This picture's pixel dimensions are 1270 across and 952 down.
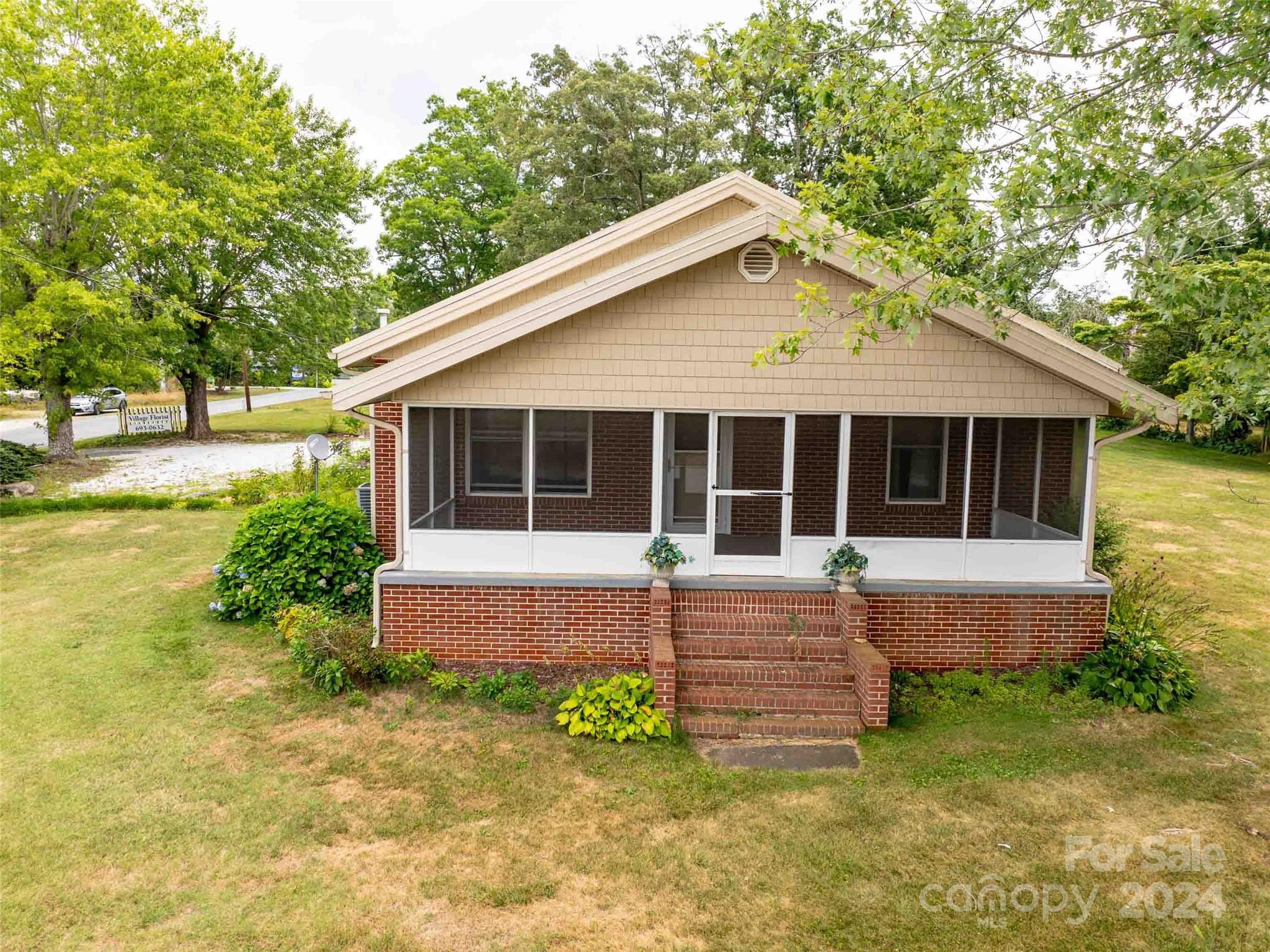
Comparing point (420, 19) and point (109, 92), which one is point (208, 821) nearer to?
point (420, 19)

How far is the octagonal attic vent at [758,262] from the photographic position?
8.42m

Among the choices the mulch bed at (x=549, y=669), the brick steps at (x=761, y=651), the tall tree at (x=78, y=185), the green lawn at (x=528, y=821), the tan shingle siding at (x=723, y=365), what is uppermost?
the tall tree at (x=78, y=185)

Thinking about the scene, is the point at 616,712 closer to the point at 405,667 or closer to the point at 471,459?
the point at 405,667

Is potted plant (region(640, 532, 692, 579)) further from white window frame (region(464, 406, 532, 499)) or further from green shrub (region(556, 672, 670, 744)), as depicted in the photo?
white window frame (region(464, 406, 532, 499))

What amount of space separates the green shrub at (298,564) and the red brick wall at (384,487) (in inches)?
23.5

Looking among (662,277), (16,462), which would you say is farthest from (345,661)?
(16,462)

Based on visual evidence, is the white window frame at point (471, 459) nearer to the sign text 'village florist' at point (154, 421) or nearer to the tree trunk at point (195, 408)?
the tree trunk at point (195, 408)

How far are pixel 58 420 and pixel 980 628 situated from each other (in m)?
24.4

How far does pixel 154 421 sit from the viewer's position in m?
31.7

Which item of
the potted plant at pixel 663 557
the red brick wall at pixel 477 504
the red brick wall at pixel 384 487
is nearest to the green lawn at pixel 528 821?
the potted plant at pixel 663 557

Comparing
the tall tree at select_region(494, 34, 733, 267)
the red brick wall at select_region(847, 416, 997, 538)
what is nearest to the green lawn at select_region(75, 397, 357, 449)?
the tall tree at select_region(494, 34, 733, 267)

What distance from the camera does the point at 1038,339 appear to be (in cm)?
810

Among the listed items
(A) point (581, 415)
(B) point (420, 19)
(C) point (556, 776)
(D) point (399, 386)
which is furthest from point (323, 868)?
(B) point (420, 19)

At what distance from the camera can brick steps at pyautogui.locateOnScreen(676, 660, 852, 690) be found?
26.1ft
